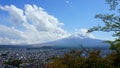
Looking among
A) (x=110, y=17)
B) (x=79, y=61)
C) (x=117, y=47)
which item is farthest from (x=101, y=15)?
(x=79, y=61)

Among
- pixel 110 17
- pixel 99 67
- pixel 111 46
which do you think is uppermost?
pixel 110 17

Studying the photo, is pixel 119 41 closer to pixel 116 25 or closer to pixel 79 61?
pixel 116 25

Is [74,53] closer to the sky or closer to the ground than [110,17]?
closer to the ground

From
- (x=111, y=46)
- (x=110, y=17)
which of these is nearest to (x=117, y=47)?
(x=111, y=46)

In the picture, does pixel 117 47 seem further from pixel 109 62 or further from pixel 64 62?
pixel 64 62

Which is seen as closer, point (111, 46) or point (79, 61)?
point (79, 61)

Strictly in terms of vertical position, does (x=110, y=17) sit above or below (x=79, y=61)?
above

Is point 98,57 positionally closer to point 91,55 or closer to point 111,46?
point 91,55

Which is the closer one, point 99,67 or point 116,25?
point 99,67
